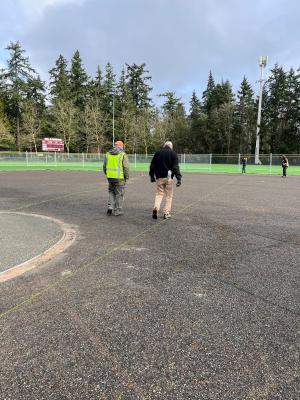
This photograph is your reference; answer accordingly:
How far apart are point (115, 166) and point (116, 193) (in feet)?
2.39

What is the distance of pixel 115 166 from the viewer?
27.6ft

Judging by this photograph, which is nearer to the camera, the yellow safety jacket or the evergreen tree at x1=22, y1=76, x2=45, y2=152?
the yellow safety jacket

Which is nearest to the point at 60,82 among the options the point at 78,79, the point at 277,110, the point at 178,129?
the point at 78,79

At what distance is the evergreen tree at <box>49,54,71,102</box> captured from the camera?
6656cm

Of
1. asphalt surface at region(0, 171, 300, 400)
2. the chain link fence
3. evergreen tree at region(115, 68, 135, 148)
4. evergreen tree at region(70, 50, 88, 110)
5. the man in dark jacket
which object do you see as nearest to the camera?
asphalt surface at region(0, 171, 300, 400)

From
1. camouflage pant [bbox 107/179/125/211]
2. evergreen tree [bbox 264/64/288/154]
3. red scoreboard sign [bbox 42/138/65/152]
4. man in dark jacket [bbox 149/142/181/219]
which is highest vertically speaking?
evergreen tree [bbox 264/64/288/154]

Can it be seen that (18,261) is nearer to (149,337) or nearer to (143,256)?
(143,256)

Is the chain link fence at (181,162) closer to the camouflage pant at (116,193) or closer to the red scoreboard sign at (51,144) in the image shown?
the red scoreboard sign at (51,144)

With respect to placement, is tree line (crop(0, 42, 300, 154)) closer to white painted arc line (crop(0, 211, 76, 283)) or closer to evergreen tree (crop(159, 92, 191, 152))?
evergreen tree (crop(159, 92, 191, 152))

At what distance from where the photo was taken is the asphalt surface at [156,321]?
2264mm

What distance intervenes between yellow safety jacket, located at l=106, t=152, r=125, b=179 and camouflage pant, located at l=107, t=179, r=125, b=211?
146 mm

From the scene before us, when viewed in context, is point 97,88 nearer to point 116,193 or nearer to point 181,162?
point 181,162

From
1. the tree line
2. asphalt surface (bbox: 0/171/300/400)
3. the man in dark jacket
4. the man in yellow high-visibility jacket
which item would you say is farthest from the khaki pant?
the tree line

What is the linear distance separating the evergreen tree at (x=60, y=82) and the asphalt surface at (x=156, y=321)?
6432 centimetres
